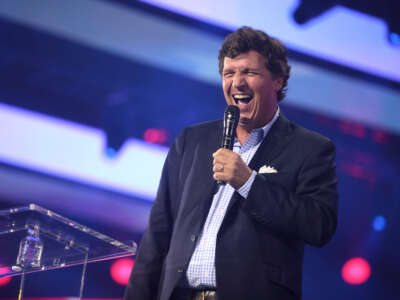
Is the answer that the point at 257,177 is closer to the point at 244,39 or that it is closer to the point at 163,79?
the point at 244,39

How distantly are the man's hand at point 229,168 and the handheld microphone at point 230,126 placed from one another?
106 millimetres

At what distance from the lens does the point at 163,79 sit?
170 inches

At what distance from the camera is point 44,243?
2197mm

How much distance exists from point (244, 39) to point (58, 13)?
205 centimetres

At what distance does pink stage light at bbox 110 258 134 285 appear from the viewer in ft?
14.5

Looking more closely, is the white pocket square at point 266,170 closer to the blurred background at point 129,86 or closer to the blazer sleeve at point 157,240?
the blazer sleeve at point 157,240

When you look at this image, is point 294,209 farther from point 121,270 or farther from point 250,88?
point 121,270

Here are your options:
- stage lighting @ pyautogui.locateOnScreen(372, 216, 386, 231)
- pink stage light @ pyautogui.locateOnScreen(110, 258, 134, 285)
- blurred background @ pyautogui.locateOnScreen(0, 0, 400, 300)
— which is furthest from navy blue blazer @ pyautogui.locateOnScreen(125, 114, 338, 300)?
stage lighting @ pyautogui.locateOnScreen(372, 216, 386, 231)

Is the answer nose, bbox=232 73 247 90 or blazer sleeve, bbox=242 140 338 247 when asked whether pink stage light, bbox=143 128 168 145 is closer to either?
nose, bbox=232 73 247 90

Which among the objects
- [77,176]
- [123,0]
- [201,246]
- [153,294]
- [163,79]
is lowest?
[153,294]

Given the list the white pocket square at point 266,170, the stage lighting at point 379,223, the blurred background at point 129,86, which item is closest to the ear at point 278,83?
the white pocket square at point 266,170

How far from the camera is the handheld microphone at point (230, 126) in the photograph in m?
1.97

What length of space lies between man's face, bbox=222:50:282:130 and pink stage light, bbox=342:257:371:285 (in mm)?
3328

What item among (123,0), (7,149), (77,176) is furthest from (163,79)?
(7,149)
